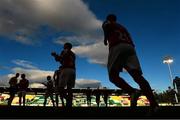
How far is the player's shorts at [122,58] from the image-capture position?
17.5 feet

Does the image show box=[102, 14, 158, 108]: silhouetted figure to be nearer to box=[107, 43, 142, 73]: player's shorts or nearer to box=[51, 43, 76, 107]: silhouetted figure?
box=[107, 43, 142, 73]: player's shorts

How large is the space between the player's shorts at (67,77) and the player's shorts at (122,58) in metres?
3.37

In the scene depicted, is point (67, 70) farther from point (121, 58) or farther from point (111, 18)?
point (121, 58)

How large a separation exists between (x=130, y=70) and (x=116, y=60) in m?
0.37

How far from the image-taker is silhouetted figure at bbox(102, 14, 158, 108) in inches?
206

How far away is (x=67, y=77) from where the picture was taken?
28.3 feet

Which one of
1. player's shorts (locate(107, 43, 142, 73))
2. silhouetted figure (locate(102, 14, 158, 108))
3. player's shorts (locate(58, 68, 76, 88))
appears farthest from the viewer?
player's shorts (locate(58, 68, 76, 88))

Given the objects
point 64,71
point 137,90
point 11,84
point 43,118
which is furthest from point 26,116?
point 11,84

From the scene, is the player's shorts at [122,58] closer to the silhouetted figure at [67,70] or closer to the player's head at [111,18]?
the player's head at [111,18]

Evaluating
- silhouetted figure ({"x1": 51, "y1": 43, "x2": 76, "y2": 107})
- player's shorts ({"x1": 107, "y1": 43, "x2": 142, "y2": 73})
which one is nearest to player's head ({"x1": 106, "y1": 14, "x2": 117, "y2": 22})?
player's shorts ({"x1": 107, "y1": 43, "x2": 142, "y2": 73})

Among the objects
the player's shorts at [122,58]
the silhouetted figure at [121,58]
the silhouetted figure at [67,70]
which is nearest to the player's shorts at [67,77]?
the silhouetted figure at [67,70]

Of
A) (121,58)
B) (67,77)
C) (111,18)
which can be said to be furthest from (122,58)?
(67,77)

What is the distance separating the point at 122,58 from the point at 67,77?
3593 mm

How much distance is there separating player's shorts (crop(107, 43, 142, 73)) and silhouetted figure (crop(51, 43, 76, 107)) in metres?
3.40
